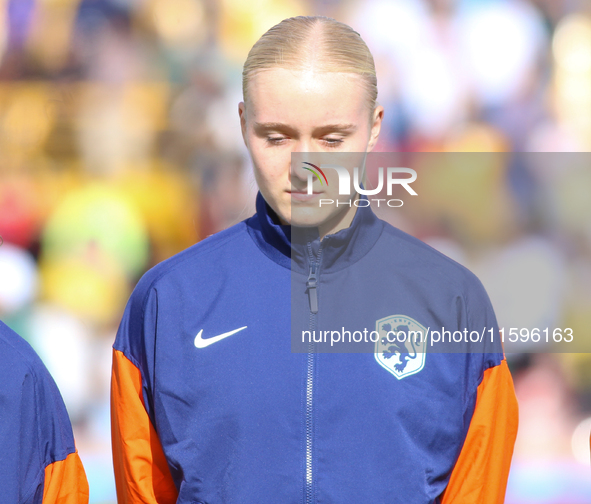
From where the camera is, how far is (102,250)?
2.54 meters

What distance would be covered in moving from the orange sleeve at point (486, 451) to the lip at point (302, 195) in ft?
1.33

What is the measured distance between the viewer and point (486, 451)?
1.17 metres

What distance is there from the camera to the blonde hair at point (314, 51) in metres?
1.12

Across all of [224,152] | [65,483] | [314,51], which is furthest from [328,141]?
[224,152]

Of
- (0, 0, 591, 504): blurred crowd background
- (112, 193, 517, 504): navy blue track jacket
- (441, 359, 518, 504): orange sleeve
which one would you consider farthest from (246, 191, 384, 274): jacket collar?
(0, 0, 591, 504): blurred crowd background

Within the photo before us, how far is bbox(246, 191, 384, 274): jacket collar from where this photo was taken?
1.18m

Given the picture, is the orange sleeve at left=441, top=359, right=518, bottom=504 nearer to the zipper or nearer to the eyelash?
the zipper

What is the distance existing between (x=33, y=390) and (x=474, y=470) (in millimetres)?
696

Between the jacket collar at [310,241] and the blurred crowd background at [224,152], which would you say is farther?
the blurred crowd background at [224,152]

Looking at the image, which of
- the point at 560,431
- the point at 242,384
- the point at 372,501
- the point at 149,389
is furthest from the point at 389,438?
the point at 560,431

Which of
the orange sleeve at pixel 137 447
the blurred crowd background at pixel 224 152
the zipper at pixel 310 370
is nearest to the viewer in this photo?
the zipper at pixel 310 370

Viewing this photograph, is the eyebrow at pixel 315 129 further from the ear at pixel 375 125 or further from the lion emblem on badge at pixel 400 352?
the lion emblem on badge at pixel 400 352

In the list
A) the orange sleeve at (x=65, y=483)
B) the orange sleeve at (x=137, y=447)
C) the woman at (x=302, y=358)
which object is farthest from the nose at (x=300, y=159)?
the orange sleeve at (x=65, y=483)

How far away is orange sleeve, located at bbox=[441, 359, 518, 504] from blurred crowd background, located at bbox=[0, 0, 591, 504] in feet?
4.25
